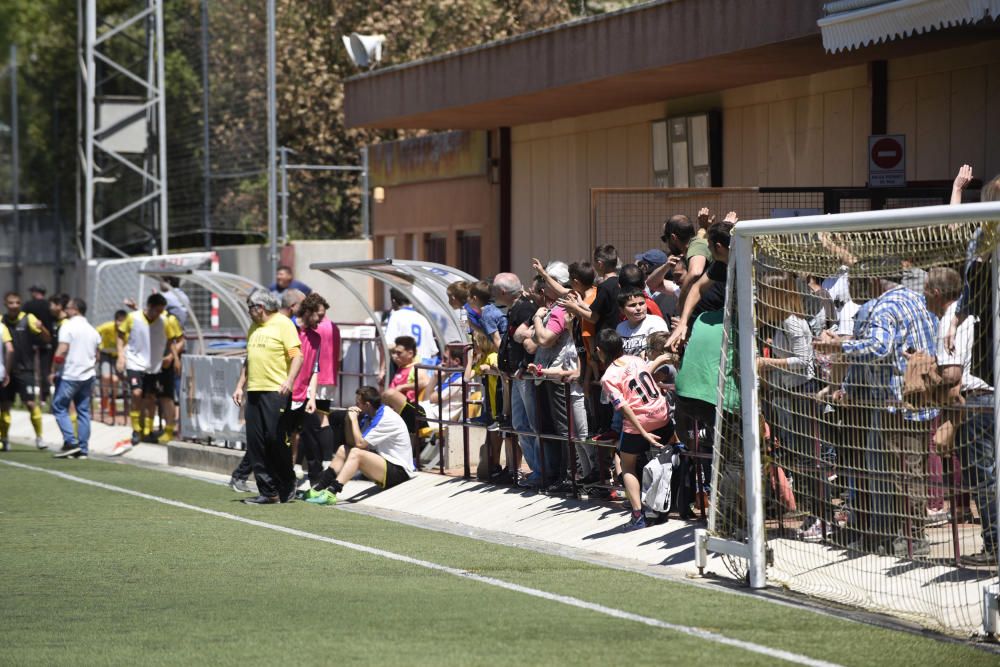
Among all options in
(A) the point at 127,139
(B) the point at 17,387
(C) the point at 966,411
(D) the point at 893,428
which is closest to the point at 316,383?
(B) the point at 17,387

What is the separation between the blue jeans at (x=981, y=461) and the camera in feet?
27.9

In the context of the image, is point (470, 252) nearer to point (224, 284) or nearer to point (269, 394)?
point (224, 284)

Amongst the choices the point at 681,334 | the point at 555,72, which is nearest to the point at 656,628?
the point at 681,334

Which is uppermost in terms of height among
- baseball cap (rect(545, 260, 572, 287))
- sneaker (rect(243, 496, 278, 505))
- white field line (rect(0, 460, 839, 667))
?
baseball cap (rect(545, 260, 572, 287))

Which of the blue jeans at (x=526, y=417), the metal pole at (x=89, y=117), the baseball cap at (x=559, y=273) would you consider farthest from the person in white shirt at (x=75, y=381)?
the metal pole at (x=89, y=117)

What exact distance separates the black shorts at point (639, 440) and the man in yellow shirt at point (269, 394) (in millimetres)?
4396

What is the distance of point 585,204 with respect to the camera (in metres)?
23.0

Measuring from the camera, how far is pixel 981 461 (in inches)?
338

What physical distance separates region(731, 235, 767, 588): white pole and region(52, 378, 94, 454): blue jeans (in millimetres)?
12248

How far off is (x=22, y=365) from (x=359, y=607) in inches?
592

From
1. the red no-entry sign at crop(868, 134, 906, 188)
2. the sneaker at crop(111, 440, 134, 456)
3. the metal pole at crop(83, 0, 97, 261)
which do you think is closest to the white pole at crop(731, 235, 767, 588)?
the red no-entry sign at crop(868, 134, 906, 188)

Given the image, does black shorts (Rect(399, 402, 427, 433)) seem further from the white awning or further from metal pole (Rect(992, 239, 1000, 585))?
metal pole (Rect(992, 239, 1000, 585))

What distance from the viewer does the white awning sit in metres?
12.7

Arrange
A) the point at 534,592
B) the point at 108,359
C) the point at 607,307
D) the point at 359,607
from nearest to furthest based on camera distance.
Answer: the point at 359,607, the point at 534,592, the point at 607,307, the point at 108,359
